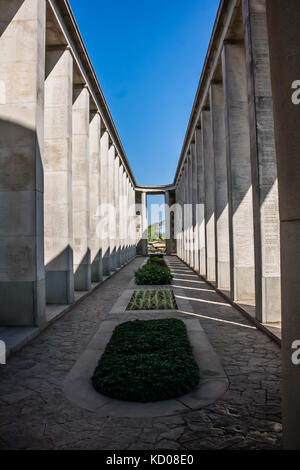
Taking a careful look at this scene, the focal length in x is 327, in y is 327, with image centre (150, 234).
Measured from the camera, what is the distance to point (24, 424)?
3.75 m

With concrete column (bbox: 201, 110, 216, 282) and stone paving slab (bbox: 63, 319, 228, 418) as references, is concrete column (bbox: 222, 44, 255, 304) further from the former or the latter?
concrete column (bbox: 201, 110, 216, 282)

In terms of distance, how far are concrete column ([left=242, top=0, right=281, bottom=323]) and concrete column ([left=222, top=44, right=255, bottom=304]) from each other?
2.27 m

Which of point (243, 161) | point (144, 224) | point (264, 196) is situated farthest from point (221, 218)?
point (144, 224)

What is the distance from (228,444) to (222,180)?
11044mm

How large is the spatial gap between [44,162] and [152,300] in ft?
18.9

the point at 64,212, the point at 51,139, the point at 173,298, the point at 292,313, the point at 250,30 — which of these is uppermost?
the point at 250,30

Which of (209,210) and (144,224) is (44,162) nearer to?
(209,210)

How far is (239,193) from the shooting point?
34.4 feet

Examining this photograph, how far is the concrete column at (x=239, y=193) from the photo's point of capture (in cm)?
1041

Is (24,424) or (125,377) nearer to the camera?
(24,424)

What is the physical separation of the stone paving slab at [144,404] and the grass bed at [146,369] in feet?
0.32

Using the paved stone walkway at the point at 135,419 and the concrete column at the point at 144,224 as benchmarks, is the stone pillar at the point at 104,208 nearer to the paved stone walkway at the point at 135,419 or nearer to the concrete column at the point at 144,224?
the paved stone walkway at the point at 135,419
